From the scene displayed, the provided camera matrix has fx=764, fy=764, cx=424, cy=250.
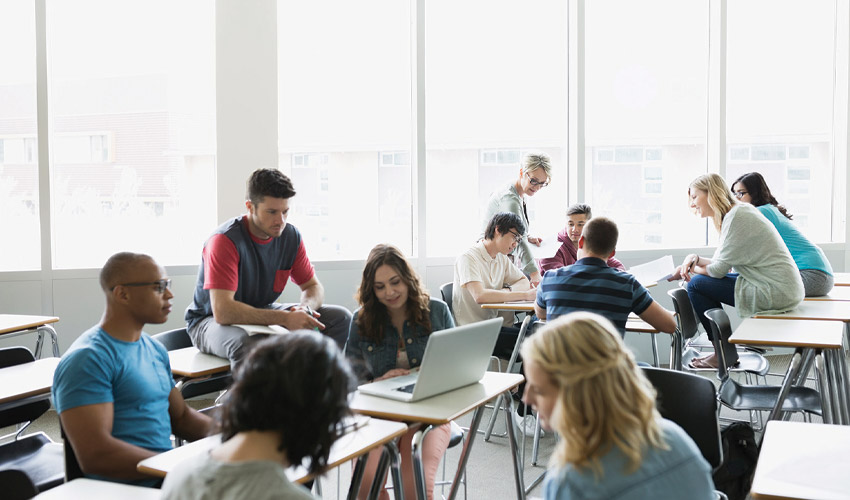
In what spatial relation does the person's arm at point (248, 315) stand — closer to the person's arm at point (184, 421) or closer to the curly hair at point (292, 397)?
the person's arm at point (184, 421)

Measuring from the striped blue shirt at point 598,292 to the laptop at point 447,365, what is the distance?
2.66 feet

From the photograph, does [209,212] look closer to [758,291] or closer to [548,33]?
[548,33]

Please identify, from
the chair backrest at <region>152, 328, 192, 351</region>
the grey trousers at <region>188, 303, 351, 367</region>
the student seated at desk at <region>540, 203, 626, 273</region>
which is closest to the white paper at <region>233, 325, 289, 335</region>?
the grey trousers at <region>188, 303, 351, 367</region>

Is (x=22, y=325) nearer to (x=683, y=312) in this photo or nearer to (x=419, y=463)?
(x=419, y=463)

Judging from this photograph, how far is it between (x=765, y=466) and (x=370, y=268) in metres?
1.64

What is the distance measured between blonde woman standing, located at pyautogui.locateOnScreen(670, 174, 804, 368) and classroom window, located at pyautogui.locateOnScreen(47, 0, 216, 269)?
3.25 meters

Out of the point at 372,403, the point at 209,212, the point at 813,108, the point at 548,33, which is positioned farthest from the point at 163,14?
the point at 813,108

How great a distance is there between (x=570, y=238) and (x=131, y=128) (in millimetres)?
3070

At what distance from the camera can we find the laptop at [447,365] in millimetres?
2344

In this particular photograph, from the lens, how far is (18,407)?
3055 millimetres

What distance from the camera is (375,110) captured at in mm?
5703

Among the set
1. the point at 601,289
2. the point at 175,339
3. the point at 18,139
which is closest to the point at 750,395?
the point at 601,289

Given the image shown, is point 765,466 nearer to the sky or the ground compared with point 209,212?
nearer to the ground

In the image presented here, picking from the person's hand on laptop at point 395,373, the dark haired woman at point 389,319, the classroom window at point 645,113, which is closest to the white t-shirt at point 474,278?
the dark haired woman at point 389,319
